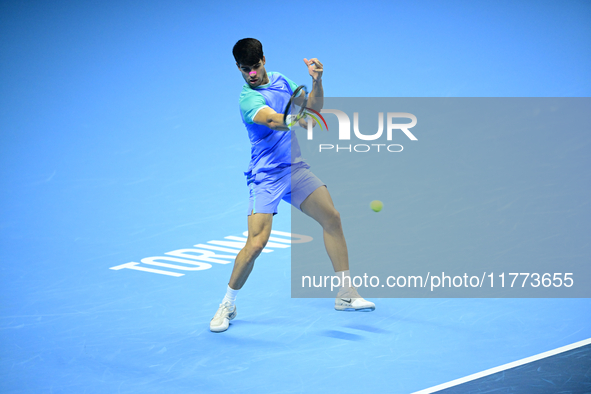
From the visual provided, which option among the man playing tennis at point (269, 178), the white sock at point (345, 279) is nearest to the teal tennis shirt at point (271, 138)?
the man playing tennis at point (269, 178)

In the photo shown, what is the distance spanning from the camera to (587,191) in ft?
21.2

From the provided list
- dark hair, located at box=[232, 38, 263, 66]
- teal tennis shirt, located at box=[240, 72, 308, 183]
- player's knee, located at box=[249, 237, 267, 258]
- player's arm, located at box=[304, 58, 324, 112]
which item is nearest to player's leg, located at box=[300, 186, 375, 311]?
teal tennis shirt, located at box=[240, 72, 308, 183]

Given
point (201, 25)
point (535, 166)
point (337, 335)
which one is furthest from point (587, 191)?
point (201, 25)

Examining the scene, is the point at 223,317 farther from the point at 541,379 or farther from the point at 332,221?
the point at 541,379

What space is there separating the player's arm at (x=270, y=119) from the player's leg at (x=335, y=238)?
0.66 m

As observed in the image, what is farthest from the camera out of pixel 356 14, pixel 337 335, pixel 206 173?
pixel 356 14

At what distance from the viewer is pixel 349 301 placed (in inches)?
169

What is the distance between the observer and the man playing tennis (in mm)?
3924

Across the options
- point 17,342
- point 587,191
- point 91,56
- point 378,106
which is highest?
point 91,56

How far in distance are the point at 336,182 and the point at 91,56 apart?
4543mm

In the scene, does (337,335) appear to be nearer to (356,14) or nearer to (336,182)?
(336,182)

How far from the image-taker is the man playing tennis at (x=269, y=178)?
3.92 metres

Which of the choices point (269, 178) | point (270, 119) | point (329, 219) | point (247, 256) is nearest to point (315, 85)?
point (270, 119)

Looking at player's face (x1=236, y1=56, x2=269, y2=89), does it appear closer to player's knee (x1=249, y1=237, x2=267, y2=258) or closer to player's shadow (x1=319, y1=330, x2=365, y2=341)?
player's knee (x1=249, y1=237, x2=267, y2=258)
